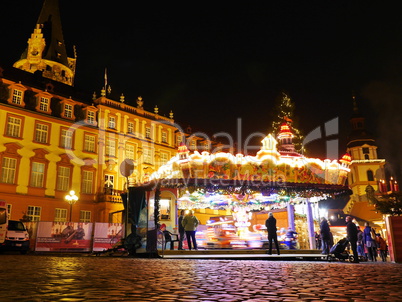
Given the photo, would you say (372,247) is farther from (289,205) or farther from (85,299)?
(85,299)

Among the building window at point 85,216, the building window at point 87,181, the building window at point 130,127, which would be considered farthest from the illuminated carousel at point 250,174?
the building window at point 130,127

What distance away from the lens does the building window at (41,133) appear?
31797 millimetres

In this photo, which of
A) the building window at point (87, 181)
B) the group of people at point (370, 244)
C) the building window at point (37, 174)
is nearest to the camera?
the group of people at point (370, 244)

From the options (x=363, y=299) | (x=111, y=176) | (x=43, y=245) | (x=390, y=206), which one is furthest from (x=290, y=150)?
(x=390, y=206)

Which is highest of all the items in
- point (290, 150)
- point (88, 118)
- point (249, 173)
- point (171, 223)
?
point (88, 118)

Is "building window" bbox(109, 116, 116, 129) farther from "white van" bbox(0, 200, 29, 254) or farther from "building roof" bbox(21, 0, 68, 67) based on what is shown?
"building roof" bbox(21, 0, 68, 67)

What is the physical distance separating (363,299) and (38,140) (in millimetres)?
31819

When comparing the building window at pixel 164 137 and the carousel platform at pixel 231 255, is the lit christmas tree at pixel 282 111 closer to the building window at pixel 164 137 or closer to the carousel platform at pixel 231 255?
the building window at pixel 164 137

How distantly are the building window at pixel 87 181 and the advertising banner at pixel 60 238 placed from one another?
13989mm

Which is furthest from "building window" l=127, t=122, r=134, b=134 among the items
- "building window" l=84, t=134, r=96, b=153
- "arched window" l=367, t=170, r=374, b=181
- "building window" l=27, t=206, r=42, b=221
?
"arched window" l=367, t=170, r=374, b=181

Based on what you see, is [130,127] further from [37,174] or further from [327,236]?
[327,236]

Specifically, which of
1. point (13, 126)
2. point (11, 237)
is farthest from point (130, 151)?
point (11, 237)

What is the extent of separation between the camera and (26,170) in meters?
30.5

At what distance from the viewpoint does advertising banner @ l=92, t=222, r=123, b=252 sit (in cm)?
1984
